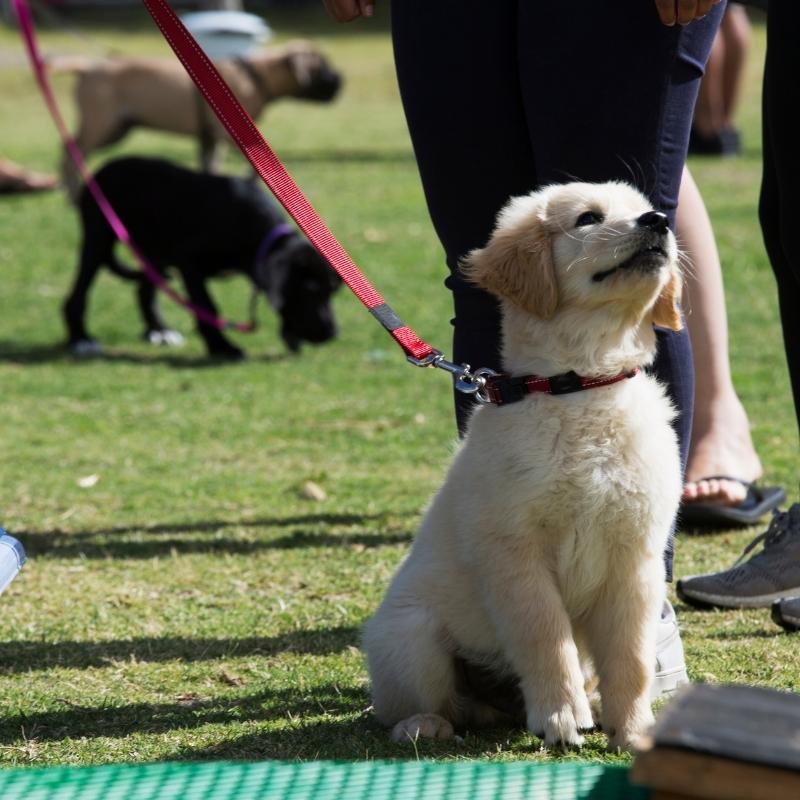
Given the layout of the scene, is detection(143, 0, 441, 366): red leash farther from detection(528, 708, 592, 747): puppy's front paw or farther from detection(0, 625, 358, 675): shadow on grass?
detection(0, 625, 358, 675): shadow on grass

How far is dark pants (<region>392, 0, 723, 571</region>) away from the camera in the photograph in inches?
93.5

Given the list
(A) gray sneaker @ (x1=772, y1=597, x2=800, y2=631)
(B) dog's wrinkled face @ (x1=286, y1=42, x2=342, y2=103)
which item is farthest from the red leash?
(B) dog's wrinkled face @ (x1=286, y1=42, x2=342, y2=103)

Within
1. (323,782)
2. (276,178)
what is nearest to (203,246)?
(276,178)

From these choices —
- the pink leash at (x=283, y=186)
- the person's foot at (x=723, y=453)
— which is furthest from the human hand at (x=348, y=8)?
the person's foot at (x=723, y=453)

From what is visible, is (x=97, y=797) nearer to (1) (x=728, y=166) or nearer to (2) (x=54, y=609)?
(2) (x=54, y=609)

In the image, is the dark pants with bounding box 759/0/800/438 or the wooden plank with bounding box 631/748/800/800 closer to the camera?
the wooden plank with bounding box 631/748/800/800

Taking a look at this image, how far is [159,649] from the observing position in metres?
2.88

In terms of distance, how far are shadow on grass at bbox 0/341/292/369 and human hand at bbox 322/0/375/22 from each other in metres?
3.86

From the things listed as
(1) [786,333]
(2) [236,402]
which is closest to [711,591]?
(1) [786,333]

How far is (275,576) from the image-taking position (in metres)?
3.40

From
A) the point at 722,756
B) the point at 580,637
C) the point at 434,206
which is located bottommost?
the point at 580,637

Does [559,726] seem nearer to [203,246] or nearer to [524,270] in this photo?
[524,270]

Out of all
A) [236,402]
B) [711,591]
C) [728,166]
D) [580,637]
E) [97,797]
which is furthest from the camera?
[728,166]

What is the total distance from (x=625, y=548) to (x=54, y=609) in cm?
157
